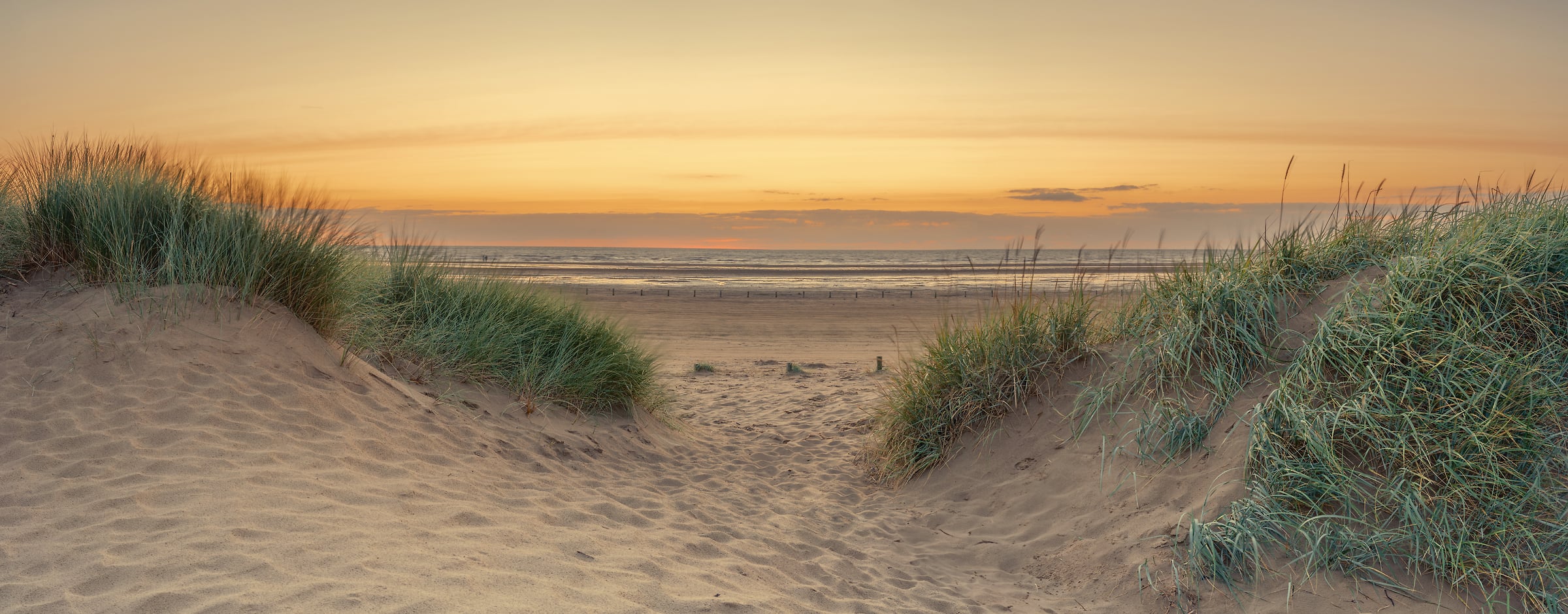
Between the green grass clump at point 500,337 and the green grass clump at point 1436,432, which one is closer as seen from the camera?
the green grass clump at point 1436,432

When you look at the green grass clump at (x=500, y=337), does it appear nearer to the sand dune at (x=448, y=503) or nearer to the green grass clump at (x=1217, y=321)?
the sand dune at (x=448, y=503)

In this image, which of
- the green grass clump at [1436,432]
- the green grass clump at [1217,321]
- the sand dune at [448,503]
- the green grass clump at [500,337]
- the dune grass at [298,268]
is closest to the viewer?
the sand dune at [448,503]

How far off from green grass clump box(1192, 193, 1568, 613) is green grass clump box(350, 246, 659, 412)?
5.59 meters

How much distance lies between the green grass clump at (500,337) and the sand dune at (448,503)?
1.30 ft

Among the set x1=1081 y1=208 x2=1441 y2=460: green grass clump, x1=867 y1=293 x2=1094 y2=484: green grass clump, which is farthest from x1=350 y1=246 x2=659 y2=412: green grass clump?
x1=1081 y1=208 x2=1441 y2=460: green grass clump

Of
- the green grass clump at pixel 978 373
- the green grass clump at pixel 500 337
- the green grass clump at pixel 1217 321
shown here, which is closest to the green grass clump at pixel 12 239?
the green grass clump at pixel 500 337

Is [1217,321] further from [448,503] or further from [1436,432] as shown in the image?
[448,503]

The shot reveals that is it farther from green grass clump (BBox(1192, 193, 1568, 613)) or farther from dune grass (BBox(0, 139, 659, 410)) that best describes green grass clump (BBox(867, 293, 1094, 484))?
dune grass (BBox(0, 139, 659, 410))

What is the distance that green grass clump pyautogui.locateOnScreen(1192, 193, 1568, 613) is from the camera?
12.7 feet

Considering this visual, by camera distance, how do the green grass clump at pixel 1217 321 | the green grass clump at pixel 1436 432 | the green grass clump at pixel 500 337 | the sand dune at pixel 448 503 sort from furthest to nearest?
1. the green grass clump at pixel 500 337
2. the green grass clump at pixel 1217 321
3. the green grass clump at pixel 1436 432
4. the sand dune at pixel 448 503

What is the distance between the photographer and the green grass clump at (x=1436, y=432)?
12.7 feet

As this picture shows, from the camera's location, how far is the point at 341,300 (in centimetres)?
702

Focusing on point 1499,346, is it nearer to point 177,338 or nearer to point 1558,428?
point 1558,428

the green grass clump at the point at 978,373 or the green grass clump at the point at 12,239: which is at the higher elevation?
the green grass clump at the point at 12,239
